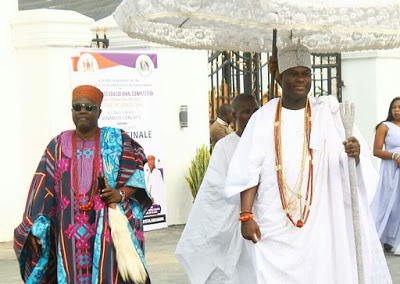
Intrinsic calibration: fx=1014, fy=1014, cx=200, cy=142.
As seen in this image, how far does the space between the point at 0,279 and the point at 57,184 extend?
339cm

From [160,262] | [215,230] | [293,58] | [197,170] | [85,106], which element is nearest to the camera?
[293,58]

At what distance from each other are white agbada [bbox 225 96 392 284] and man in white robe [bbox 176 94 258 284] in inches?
60.0

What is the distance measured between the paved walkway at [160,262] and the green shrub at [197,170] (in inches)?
28.6

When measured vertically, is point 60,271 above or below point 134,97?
below

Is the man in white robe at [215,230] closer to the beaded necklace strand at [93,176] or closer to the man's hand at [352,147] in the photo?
the beaded necklace strand at [93,176]

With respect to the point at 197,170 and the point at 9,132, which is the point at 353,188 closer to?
the point at 9,132

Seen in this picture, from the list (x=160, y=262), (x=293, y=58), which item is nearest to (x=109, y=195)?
(x=293, y=58)

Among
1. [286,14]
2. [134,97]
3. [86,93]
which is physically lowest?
[134,97]

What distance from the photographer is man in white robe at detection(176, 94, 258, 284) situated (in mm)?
7996

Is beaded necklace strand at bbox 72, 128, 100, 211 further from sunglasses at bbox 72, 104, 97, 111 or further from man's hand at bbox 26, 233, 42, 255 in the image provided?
man's hand at bbox 26, 233, 42, 255

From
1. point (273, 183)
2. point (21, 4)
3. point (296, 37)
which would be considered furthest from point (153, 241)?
point (21, 4)

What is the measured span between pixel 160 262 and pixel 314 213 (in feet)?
14.6

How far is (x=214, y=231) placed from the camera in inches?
322

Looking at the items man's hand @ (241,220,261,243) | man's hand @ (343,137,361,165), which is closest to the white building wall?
man's hand @ (241,220,261,243)
